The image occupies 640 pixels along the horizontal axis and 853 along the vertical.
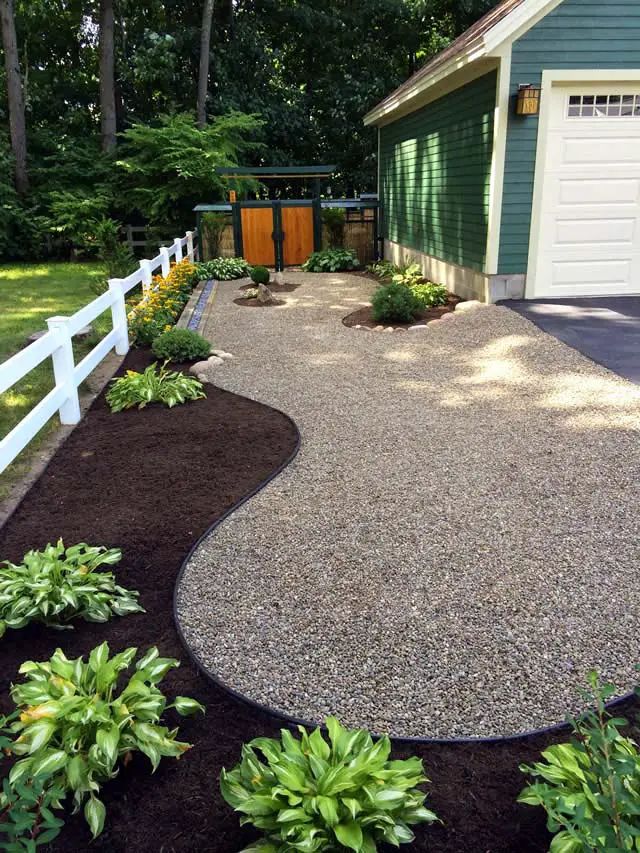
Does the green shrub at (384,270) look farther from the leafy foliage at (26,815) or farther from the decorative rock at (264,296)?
the leafy foliage at (26,815)

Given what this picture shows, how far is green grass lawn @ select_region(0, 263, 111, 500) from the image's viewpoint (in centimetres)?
534

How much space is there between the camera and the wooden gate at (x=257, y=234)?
563 inches

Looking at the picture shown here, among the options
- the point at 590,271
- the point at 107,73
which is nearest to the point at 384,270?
A: the point at 590,271

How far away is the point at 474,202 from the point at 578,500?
20.9ft

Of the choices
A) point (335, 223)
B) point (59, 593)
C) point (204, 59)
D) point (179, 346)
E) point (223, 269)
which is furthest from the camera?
point (204, 59)

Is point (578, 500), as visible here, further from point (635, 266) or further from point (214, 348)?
point (635, 266)

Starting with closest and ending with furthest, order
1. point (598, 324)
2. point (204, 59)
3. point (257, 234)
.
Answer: point (598, 324) < point (257, 234) < point (204, 59)

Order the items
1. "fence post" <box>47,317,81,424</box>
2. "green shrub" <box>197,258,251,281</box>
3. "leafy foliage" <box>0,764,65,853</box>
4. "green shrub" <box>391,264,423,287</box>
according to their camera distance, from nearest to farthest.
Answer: "leafy foliage" <box>0,764,65,853</box> → "fence post" <box>47,317,81,424</box> → "green shrub" <box>391,264,423,287</box> → "green shrub" <box>197,258,251,281</box>

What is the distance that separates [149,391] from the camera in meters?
5.56

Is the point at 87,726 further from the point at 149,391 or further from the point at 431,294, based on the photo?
the point at 431,294

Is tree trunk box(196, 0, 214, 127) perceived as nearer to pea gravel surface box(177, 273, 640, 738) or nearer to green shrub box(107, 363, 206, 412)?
green shrub box(107, 363, 206, 412)

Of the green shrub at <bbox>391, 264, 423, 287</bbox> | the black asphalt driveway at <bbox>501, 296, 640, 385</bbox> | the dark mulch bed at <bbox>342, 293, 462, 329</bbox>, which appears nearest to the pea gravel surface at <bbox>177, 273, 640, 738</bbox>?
the black asphalt driveway at <bbox>501, 296, 640, 385</bbox>

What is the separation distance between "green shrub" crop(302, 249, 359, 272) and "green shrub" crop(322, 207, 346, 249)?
1035mm

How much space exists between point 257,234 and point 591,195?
25.0 ft
